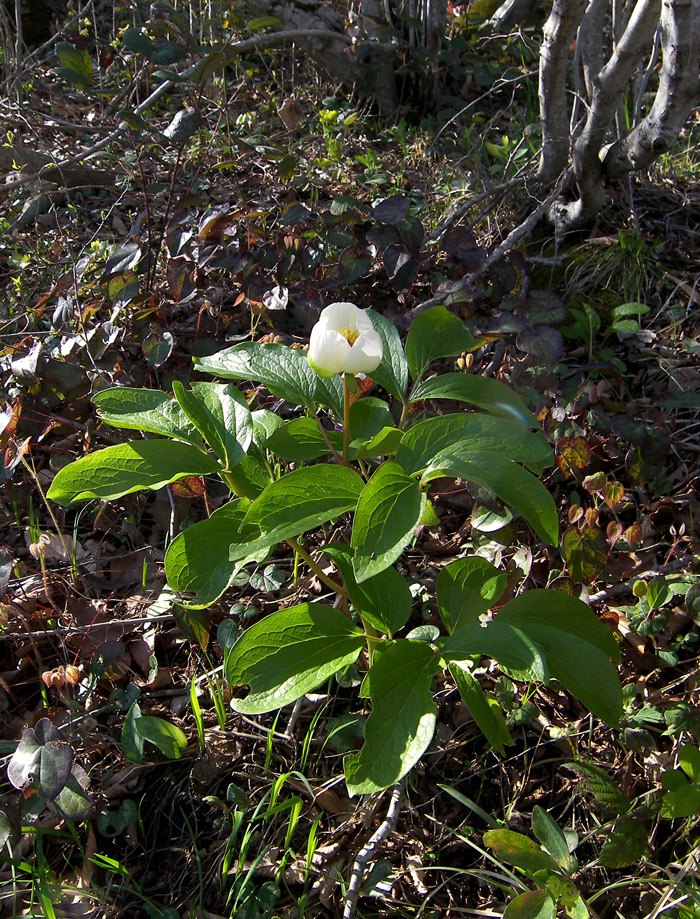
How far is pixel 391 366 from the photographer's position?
134cm

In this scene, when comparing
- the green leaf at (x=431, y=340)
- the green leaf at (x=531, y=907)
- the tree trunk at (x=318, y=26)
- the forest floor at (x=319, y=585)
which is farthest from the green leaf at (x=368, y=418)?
the tree trunk at (x=318, y=26)

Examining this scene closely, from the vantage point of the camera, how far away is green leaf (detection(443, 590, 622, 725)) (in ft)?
3.21

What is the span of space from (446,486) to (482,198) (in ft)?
4.47

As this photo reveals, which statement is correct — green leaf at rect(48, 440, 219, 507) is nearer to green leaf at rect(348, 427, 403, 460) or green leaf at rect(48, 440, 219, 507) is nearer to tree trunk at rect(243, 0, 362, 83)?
green leaf at rect(348, 427, 403, 460)

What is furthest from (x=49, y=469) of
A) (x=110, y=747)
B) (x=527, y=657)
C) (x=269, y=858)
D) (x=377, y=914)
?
(x=527, y=657)

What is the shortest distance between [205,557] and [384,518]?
365mm

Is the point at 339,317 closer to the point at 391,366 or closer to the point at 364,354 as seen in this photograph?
the point at 364,354

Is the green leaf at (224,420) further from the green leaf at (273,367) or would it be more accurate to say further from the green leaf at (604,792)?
the green leaf at (604,792)

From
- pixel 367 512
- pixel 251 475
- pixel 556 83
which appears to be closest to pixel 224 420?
pixel 251 475

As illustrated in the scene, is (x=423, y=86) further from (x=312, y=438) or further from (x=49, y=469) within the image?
(x=312, y=438)

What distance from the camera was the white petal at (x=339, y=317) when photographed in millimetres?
1139

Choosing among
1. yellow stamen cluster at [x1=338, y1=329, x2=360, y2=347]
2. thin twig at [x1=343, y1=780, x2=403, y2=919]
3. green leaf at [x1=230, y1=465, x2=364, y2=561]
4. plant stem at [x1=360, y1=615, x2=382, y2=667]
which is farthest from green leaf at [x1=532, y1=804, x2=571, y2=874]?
yellow stamen cluster at [x1=338, y1=329, x2=360, y2=347]

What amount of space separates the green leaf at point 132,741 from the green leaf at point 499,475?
2.66 feet

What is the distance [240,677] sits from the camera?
1.10 metres
